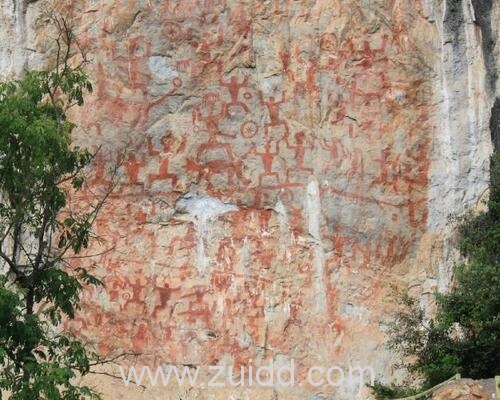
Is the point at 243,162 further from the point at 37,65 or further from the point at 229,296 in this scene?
the point at 37,65

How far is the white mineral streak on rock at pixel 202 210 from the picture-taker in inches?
618

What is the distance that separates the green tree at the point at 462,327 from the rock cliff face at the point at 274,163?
0.64m

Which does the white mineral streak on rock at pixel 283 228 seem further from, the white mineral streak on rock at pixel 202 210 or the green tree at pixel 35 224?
the green tree at pixel 35 224

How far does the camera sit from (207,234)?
15.7 m

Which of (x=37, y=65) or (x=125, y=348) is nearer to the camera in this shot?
(x=125, y=348)

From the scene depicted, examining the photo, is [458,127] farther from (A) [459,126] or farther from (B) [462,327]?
(B) [462,327]

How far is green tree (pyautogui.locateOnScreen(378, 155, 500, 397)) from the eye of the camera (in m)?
13.7

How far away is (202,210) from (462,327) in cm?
350

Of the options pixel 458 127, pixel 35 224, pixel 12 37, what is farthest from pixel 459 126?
pixel 35 224

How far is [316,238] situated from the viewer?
1558 centimetres

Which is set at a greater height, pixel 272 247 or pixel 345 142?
pixel 345 142

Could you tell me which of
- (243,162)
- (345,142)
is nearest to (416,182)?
(345,142)

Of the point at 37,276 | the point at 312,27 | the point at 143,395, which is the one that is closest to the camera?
the point at 37,276

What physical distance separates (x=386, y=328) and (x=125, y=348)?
3.05m
